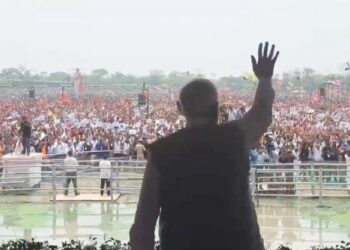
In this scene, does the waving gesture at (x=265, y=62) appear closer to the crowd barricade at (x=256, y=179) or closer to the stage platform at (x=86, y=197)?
the crowd barricade at (x=256, y=179)

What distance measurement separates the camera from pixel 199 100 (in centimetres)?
183

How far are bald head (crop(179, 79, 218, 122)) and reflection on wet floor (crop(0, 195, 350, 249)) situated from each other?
6482 mm

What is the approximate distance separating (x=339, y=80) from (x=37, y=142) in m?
10.0

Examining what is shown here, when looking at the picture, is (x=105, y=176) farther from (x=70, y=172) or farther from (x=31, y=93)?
(x=31, y=93)

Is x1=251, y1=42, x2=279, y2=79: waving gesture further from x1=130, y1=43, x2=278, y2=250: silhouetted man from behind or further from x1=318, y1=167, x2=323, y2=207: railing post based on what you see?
x1=318, y1=167, x2=323, y2=207: railing post

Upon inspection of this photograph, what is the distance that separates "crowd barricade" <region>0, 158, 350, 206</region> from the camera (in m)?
11.2

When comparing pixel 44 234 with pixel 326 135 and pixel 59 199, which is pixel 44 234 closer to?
pixel 59 199

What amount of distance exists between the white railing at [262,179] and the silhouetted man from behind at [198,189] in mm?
8967

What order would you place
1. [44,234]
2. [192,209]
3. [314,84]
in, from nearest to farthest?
[192,209]
[44,234]
[314,84]

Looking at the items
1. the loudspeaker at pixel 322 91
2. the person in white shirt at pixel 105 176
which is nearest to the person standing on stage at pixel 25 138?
the person in white shirt at pixel 105 176

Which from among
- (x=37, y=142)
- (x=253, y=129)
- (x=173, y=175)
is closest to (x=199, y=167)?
(x=173, y=175)

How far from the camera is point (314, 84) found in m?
18.8

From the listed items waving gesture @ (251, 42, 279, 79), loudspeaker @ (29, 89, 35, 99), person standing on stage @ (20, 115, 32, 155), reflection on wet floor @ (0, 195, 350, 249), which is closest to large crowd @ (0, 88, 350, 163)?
person standing on stage @ (20, 115, 32, 155)

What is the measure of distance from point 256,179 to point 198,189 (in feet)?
31.4
